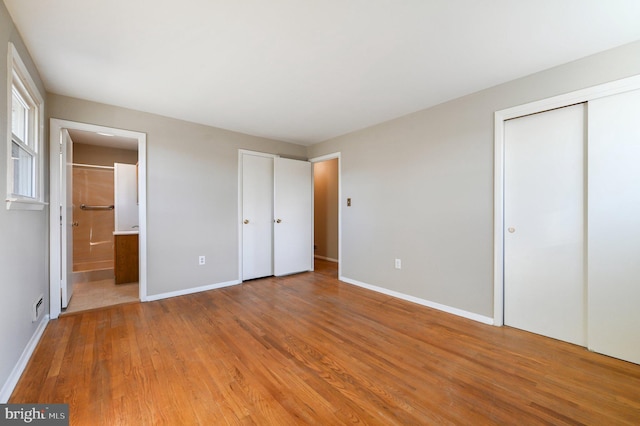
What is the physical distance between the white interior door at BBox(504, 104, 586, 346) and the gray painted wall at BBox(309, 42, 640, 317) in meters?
0.18

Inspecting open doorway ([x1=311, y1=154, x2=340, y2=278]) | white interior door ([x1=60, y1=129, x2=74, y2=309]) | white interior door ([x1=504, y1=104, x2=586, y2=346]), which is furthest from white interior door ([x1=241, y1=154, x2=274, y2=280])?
white interior door ([x1=504, y1=104, x2=586, y2=346])

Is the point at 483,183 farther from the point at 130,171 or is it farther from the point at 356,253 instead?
the point at 130,171

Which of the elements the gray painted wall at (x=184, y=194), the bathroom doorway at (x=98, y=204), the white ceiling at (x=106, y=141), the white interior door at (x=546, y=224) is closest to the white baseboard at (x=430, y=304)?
the white interior door at (x=546, y=224)

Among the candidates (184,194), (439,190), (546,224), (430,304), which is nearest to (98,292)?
A: (184,194)

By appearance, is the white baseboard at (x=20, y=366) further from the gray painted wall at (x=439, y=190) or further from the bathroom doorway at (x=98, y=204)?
the gray painted wall at (x=439, y=190)

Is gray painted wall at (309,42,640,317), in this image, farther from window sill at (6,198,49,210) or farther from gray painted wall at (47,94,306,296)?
window sill at (6,198,49,210)

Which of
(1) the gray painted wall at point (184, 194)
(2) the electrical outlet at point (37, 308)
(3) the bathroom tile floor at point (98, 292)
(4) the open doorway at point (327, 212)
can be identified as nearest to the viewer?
(2) the electrical outlet at point (37, 308)

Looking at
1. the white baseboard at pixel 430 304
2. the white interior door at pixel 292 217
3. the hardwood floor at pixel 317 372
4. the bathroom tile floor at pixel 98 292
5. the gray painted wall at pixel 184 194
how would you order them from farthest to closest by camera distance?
the white interior door at pixel 292 217 → the gray painted wall at pixel 184 194 → the bathroom tile floor at pixel 98 292 → the white baseboard at pixel 430 304 → the hardwood floor at pixel 317 372

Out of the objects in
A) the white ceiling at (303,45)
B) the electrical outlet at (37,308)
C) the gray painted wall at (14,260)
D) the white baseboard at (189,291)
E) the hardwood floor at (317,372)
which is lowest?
the hardwood floor at (317,372)

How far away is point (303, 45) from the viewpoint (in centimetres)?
194

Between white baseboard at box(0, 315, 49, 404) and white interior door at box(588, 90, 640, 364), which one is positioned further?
white interior door at box(588, 90, 640, 364)

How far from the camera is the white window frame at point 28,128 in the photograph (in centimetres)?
163

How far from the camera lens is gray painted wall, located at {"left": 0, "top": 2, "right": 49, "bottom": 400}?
153 cm

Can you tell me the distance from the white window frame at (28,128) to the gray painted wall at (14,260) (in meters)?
0.06
